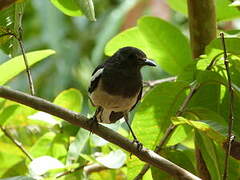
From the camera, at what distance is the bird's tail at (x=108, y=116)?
2.90 m

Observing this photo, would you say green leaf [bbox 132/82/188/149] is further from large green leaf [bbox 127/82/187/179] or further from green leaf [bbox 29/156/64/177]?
green leaf [bbox 29/156/64/177]

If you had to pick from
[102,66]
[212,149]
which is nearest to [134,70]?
[102,66]

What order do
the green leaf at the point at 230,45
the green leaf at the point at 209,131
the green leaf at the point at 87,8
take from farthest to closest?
the green leaf at the point at 230,45
the green leaf at the point at 209,131
the green leaf at the point at 87,8

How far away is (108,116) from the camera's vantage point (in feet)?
9.71

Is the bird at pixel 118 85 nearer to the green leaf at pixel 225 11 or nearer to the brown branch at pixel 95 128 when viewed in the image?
the green leaf at pixel 225 11

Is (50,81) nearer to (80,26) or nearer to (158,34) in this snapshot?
(80,26)

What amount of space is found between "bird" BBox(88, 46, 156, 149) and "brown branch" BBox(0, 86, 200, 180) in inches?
23.7

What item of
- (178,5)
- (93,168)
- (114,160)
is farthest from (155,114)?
(178,5)

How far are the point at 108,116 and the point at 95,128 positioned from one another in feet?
2.20

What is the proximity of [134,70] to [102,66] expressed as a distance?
16 cm

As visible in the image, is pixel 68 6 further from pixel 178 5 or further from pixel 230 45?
pixel 178 5

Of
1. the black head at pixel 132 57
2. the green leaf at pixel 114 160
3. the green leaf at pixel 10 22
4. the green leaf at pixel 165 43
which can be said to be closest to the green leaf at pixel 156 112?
the green leaf at pixel 114 160

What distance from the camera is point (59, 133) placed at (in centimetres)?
291

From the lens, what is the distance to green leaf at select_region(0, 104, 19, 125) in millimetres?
2801
